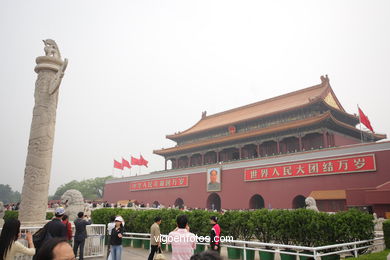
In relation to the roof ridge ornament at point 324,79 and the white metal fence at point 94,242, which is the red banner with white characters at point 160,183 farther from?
the white metal fence at point 94,242

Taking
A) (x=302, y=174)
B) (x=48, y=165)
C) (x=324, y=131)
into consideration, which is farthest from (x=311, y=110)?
(x=48, y=165)

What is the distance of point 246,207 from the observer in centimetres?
1880

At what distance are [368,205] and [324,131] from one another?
570 cm

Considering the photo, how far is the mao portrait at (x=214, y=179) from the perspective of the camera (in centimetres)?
2084

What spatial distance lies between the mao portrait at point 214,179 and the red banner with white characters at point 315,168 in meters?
2.28

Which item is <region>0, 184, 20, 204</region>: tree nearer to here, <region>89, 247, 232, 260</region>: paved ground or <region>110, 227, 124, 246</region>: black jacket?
<region>89, 247, 232, 260</region>: paved ground

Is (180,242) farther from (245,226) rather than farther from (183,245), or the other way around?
(245,226)

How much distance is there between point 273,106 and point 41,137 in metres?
18.7

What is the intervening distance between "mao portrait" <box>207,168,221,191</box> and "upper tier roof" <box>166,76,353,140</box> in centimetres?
477

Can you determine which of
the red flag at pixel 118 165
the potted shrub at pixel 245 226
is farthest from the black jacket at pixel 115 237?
the red flag at pixel 118 165

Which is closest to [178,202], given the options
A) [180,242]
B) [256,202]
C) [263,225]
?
[256,202]

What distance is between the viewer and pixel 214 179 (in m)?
21.2

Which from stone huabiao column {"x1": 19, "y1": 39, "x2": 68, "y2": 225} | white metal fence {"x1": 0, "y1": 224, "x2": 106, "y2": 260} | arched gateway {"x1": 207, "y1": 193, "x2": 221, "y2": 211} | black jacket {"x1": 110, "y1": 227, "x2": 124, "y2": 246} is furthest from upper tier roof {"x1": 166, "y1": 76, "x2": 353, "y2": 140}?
black jacket {"x1": 110, "y1": 227, "x2": 124, "y2": 246}

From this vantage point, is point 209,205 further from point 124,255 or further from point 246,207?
point 124,255
